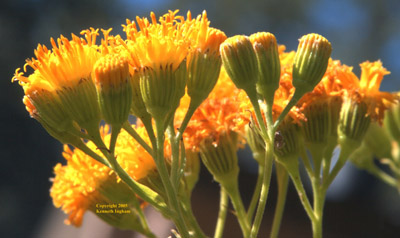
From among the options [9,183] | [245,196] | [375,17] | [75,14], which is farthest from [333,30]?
[245,196]

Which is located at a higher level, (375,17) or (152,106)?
(375,17)

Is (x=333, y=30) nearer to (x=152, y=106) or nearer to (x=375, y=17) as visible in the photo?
(x=375, y=17)

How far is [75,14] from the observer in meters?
10.6

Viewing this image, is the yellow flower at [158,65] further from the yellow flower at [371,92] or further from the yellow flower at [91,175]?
the yellow flower at [371,92]

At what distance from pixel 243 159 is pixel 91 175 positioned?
4.08m

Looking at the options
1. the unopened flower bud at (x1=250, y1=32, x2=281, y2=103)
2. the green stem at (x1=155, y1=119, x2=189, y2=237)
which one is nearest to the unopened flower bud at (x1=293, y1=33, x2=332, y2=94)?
the unopened flower bud at (x1=250, y1=32, x2=281, y2=103)

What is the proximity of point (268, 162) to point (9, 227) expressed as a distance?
798cm

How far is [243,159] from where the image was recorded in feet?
17.1

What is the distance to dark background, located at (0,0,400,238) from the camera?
10.0 feet

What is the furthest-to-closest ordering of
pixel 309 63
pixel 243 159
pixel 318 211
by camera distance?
pixel 243 159
pixel 318 211
pixel 309 63

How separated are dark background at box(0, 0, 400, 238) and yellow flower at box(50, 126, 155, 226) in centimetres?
122

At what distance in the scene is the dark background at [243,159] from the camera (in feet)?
10.0

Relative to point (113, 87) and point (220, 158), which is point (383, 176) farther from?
point (113, 87)

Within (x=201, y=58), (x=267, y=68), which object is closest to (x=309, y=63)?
(x=267, y=68)
